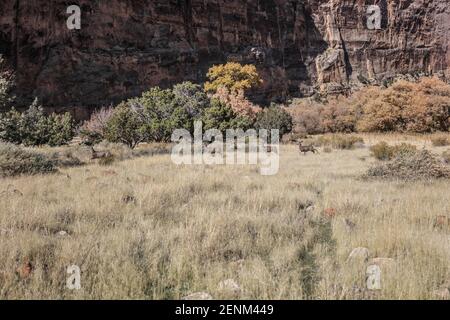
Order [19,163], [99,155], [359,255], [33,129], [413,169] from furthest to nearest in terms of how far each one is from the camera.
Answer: [33,129] < [99,155] < [19,163] < [413,169] < [359,255]

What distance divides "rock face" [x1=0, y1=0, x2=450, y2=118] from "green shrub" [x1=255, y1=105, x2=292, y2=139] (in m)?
22.1

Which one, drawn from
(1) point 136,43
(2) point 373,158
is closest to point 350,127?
(2) point 373,158

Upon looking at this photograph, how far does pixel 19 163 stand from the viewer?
36.0 feet

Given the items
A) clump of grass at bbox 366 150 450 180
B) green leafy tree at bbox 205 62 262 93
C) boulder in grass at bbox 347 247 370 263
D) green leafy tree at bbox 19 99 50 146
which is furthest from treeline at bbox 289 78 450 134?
boulder in grass at bbox 347 247 370 263

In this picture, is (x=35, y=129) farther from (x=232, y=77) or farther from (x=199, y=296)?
(x=232, y=77)

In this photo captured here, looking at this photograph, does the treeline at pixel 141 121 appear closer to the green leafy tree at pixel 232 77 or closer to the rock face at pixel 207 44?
the green leafy tree at pixel 232 77

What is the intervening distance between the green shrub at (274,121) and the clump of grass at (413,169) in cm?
2300

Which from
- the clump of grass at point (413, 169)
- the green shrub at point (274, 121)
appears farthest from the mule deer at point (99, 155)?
the green shrub at point (274, 121)

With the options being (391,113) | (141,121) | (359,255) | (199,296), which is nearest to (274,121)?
(391,113)

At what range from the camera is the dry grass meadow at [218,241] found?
11.8ft

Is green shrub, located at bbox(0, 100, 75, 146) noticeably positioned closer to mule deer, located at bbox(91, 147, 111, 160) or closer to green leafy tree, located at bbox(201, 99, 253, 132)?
mule deer, located at bbox(91, 147, 111, 160)

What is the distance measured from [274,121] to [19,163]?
26.5 metres
